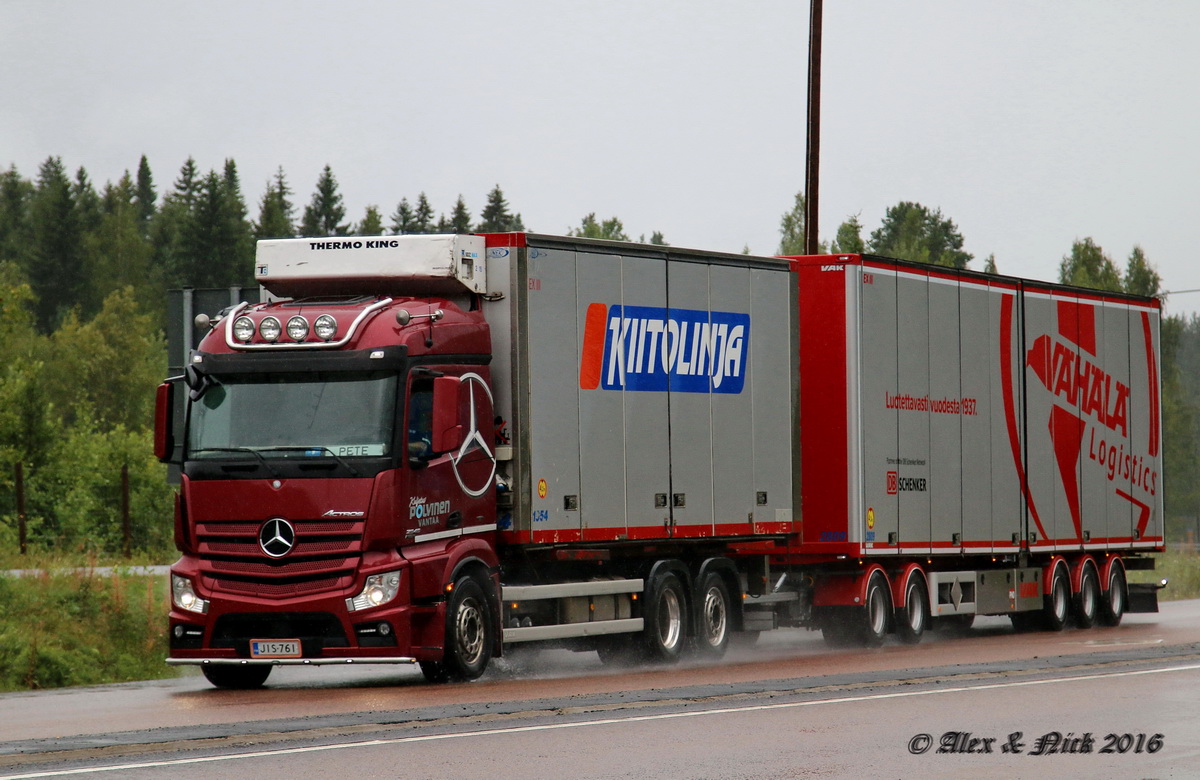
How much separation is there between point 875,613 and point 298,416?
28.9ft

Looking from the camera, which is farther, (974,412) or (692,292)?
(974,412)

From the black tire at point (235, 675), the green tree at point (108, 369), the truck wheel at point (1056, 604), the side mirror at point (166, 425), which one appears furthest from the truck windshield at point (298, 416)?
the green tree at point (108, 369)

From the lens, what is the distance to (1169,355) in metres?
99.5

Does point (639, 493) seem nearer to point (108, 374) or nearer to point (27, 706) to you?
point (27, 706)

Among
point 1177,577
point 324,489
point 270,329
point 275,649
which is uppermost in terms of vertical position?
point 270,329

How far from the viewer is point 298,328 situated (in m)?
15.7

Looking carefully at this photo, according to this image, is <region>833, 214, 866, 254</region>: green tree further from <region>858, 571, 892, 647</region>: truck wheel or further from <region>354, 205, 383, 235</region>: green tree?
<region>354, 205, 383, 235</region>: green tree

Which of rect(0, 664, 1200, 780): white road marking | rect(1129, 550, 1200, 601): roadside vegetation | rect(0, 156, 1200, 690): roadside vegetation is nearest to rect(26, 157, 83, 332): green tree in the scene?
rect(0, 156, 1200, 690): roadside vegetation

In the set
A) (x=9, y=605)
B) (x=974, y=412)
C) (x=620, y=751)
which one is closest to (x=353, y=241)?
(x=9, y=605)

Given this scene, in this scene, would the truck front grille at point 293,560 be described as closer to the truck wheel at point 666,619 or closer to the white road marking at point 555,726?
the white road marking at point 555,726

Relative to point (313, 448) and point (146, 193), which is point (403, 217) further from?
point (313, 448)

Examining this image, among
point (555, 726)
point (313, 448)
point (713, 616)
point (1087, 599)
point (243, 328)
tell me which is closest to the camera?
point (555, 726)

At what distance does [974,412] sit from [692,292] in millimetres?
6070

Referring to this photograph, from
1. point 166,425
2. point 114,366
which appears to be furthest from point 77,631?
point 114,366
